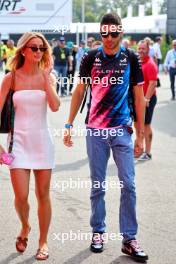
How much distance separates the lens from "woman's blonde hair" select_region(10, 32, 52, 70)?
18.0 ft

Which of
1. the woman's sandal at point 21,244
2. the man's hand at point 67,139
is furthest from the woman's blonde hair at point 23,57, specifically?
the woman's sandal at point 21,244

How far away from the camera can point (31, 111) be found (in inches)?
217

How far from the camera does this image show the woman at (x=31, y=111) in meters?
5.50

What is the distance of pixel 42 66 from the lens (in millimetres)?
5637

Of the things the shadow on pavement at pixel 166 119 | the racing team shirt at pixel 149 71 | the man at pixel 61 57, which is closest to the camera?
the racing team shirt at pixel 149 71

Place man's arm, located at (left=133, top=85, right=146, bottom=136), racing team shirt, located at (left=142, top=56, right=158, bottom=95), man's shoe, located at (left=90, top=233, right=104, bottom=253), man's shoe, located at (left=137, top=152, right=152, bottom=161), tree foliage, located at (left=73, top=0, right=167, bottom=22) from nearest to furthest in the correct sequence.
A: man's arm, located at (left=133, top=85, right=146, bottom=136) < man's shoe, located at (left=90, top=233, right=104, bottom=253) < racing team shirt, located at (left=142, top=56, right=158, bottom=95) < man's shoe, located at (left=137, top=152, right=152, bottom=161) < tree foliage, located at (left=73, top=0, right=167, bottom=22)

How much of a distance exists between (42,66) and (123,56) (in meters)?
0.66

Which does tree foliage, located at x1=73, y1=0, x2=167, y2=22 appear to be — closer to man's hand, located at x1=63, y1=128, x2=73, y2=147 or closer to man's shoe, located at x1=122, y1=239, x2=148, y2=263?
man's hand, located at x1=63, y1=128, x2=73, y2=147

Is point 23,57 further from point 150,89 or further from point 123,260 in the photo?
point 150,89

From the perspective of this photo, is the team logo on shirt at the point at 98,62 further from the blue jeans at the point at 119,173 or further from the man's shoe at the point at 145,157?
the man's shoe at the point at 145,157

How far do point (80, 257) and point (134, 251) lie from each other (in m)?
0.45

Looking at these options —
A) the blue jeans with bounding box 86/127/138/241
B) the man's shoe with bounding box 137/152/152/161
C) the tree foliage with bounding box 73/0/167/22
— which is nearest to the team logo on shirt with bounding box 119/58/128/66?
the blue jeans with bounding box 86/127/138/241

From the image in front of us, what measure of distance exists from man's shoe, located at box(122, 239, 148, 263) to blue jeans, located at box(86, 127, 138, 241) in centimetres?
5

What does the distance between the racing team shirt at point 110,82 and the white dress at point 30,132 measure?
429 millimetres
